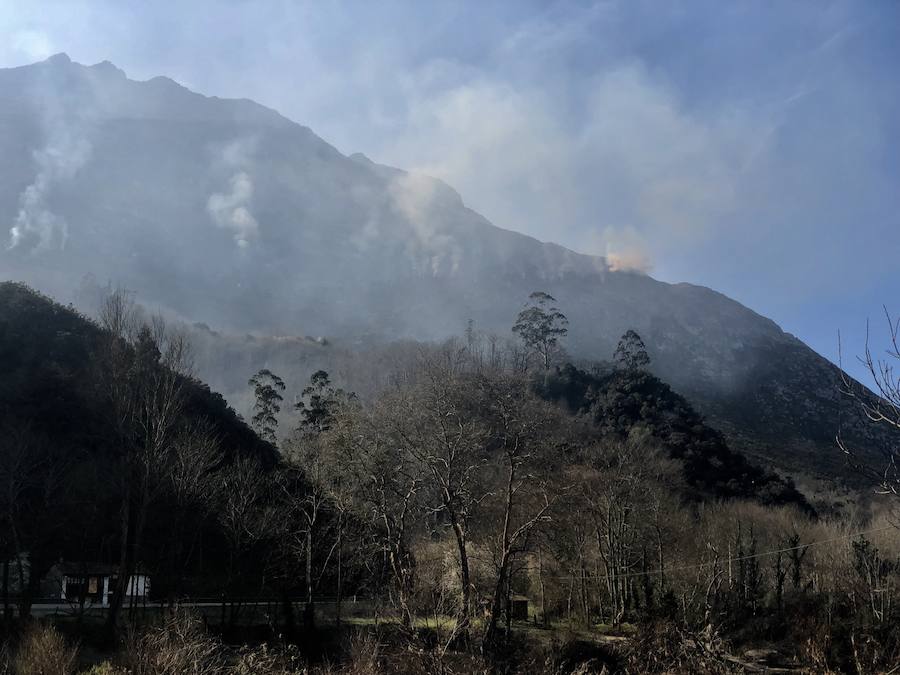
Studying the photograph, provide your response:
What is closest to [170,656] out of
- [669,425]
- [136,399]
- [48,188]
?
[136,399]

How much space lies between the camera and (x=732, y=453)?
5834 cm

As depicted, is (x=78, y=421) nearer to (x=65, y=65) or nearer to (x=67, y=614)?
(x=67, y=614)

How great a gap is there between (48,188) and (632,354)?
136m

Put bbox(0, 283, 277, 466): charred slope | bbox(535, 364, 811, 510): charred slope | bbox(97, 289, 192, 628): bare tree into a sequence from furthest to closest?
bbox(535, 364, 811, 510): charred slope
bbox(0, 283, 277, 466): charred slope
bbox(97, 289, 192, 628): bare tree

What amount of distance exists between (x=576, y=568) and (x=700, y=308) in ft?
455

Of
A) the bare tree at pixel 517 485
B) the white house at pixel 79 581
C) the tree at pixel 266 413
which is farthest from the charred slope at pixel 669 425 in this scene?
the white house at pixel 79 581

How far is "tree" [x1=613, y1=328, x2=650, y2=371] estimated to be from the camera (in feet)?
252

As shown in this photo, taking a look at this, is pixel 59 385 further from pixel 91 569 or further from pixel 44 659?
pixel 44 659

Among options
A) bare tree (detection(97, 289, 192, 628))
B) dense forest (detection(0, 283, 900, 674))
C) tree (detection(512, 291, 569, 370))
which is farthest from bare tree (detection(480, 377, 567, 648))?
tree (detection(512, 291, 569, 370))

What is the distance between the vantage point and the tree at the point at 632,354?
76.9 metres

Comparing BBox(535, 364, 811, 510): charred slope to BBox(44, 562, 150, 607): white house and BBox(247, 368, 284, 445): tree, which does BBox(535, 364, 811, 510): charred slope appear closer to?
BBox(247, 368, 284, 445): tree

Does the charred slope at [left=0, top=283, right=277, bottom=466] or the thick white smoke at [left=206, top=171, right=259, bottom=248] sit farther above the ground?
the thick white smoke at [left=206, top=171, right=259, bottom=248]

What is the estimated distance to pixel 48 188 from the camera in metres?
149

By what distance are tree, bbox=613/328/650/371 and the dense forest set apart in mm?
29757
